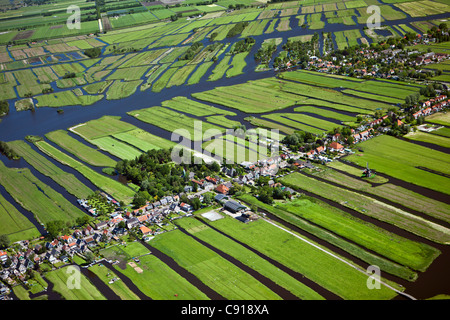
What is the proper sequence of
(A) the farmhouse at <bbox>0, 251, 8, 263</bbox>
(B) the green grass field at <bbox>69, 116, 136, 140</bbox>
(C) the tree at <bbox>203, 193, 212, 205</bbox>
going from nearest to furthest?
(A) the farmhouse at <bbox>0, 251, 8, 263</bbox>
(C) the tree at <bbox>203, 193, 212, 205</bbox>
(B) the green grass field at <bbox>69, 116, 136, 140</bbox>

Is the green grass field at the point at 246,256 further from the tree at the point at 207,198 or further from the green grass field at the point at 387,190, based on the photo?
the green grass field at the point at 387,190

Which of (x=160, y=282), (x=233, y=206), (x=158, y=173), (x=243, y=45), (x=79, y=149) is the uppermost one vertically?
(x=243, y=45)

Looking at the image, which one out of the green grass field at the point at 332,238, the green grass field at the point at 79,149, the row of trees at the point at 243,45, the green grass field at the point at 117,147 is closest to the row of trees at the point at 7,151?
the green grass field at the point at 79,149

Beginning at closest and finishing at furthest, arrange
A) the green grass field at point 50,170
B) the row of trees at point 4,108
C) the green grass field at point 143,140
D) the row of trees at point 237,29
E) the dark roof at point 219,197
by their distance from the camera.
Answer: the dark roof at point 219,197 → the green grass field at point 50,170 → the green grass field at point 143,140 → the row of trees at point 4,108 → the row of trees at point 237,29

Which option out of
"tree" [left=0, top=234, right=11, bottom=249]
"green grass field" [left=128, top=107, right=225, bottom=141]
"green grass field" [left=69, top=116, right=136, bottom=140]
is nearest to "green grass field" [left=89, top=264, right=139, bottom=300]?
"tree" [left=0, top=234, right=11, bottom=249]

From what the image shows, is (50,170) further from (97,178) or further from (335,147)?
(335,147)

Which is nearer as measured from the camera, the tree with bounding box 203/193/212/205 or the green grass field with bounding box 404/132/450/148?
the tree with bounding box 203/193/212/205

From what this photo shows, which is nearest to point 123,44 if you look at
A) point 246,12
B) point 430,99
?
point 246,12

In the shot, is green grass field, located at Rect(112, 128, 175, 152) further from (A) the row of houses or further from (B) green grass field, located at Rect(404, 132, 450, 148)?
(A) the row of houses

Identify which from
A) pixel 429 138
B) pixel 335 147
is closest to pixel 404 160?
pixel 429 138
